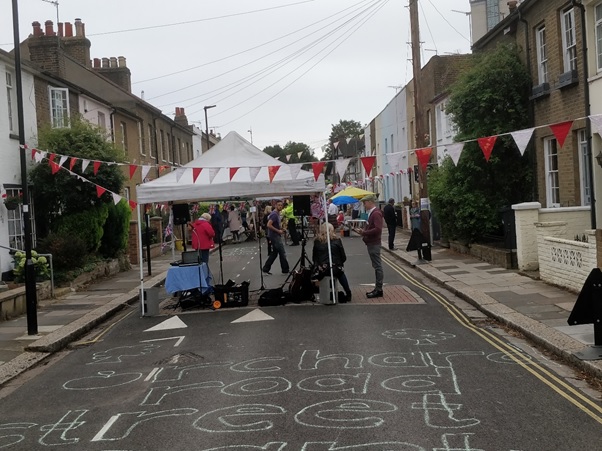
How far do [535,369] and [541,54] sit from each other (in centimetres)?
1346

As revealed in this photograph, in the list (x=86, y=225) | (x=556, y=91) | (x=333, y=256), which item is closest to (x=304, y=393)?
(x=333, y=256)

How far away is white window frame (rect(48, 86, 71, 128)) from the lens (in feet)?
69.3

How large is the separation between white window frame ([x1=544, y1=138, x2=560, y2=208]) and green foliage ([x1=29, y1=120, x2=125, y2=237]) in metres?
12.3

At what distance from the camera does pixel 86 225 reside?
1995 cm

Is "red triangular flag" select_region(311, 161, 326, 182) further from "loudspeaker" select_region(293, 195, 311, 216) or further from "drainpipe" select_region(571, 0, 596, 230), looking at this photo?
"drainpipe" select_region(571, 0, 596, 230)

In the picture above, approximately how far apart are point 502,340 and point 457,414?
375 centimetres

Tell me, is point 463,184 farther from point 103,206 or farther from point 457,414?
point 457,414

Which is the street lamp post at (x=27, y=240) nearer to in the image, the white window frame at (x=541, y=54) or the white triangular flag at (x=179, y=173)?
the white triangular flag at (x=179, y=173)

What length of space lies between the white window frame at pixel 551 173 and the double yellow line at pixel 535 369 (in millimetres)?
7065

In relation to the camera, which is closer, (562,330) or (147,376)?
(147,376)

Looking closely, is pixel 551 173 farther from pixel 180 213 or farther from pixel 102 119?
pixel 102 119

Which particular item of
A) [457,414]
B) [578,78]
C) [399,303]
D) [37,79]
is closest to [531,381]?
[457,414]

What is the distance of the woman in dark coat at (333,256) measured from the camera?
44.7 ft

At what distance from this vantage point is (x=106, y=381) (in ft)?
27.7
